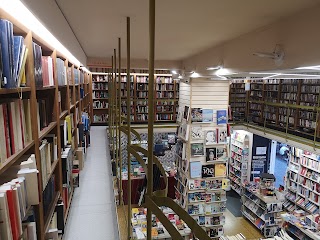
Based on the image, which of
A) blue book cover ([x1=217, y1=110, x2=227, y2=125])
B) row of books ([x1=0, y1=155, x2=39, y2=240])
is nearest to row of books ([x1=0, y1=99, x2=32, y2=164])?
row of books ([x1=0, y1=155, x2=39, y2=240])

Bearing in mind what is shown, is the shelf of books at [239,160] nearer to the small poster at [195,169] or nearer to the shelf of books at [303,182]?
A: the shelf of books at [303,182]

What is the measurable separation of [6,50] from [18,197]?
2.48 ft

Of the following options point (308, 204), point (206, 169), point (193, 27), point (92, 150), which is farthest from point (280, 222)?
point (193, 27)

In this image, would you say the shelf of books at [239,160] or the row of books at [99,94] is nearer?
the shelf of books at [239,160]

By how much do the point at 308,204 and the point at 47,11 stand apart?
774 centimetres

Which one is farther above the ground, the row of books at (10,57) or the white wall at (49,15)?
the white wall at (49,15)

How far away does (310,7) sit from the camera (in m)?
1.85

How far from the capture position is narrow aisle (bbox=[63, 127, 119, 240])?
246cm

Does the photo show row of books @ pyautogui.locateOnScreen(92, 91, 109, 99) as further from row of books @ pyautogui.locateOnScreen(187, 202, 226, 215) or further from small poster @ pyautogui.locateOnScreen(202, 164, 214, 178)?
row of books @ pyautogui.locateOnScreen(187, 202, 226, 215)

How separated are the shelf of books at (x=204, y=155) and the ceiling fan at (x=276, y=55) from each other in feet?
10.4

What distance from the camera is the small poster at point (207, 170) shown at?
5.63 metres

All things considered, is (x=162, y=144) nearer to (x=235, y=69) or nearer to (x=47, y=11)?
(x=235, y=69)

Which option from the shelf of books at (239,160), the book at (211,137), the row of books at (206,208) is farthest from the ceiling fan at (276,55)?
the shelf of books at (239,160)

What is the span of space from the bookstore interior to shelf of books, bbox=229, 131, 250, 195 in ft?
0.13
